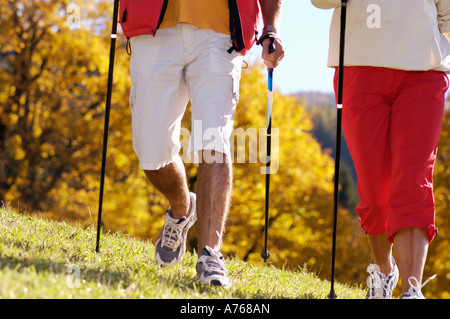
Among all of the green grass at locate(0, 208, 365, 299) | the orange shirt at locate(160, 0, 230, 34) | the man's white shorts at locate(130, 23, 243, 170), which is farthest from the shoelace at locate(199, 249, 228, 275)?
the orange shirt at locate(160, 0, 230, 34)

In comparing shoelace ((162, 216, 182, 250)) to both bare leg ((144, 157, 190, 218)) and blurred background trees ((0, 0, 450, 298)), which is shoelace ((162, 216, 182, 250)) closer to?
bare leg ((144, 157, 190, 218))

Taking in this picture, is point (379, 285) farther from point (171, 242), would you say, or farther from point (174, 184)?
point (174, 184)

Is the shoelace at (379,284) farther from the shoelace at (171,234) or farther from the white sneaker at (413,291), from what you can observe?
the shoelace at (171,234)

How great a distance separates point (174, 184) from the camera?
4.65m

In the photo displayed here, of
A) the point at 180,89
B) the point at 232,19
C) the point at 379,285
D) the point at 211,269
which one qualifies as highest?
the point at 232,19

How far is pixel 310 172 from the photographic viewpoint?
3141cm

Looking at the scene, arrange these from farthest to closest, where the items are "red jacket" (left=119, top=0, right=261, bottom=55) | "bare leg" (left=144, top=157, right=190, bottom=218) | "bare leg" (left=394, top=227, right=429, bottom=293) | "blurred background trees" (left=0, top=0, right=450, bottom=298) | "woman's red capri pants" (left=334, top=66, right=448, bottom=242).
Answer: "blurred background trees" (left=0, top=0, right=450, bottom=298), "bare leg" (left=144, top=157, right=190, bottom=218), "red jacket" (left=119, top=0, right=261, bottom=55), "woman's red capri pants" (left=334, top=66, right=448, bottom=242), "bare leg" (left=394, top=227, right=429, bottom=293)

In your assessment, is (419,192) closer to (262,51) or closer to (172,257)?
(262,51)

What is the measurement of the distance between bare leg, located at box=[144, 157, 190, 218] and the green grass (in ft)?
1.53

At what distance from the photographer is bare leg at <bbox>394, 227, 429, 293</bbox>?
3584 millimetres

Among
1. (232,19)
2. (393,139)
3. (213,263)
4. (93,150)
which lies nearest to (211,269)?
(213,263)

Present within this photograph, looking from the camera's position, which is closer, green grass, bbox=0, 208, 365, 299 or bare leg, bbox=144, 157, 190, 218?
green grass, bbox=0, 208, 365, 299

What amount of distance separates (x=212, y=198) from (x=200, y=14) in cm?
132

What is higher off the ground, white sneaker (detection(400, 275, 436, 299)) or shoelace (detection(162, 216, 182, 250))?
shoelace (detection(162, 216, 182, 250))
